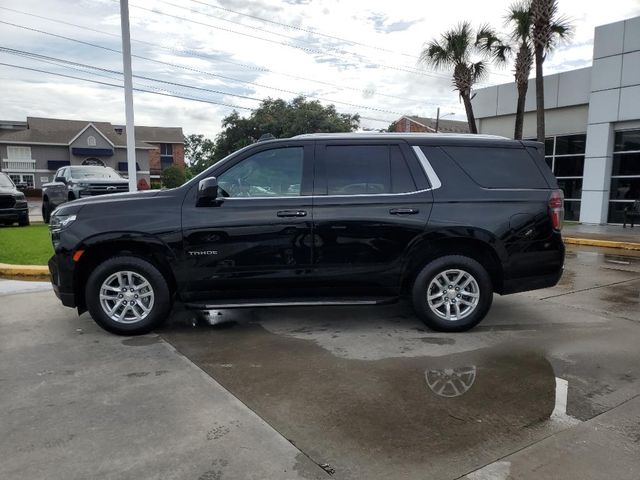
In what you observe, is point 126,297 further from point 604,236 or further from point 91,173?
point 604,236

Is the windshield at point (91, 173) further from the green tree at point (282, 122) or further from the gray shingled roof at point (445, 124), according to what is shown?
the gray shingled roof at point (445, 124)

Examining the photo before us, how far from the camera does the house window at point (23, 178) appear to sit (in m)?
49.8

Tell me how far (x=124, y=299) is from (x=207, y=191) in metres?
1.37

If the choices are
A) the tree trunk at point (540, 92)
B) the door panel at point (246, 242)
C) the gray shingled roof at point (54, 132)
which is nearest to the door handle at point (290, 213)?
the door panel at point (246, 242)

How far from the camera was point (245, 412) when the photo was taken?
3426mm

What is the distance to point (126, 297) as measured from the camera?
5.01 meters

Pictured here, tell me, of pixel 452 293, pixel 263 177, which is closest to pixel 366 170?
pixel 263 177

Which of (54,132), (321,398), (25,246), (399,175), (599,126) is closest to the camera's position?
(321,398)

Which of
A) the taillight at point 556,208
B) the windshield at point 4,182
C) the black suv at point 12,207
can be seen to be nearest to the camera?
the taillight at point 556,208

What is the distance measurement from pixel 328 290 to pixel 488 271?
171cm

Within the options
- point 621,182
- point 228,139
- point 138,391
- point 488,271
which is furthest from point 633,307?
point 228,139

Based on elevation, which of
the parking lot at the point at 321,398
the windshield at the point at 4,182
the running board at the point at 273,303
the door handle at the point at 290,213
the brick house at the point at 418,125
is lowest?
the parking lot at the point at 321,398

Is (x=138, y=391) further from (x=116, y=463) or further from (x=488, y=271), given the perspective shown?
(x=488, y=271)

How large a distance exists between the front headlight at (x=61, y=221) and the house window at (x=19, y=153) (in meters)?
52.7
